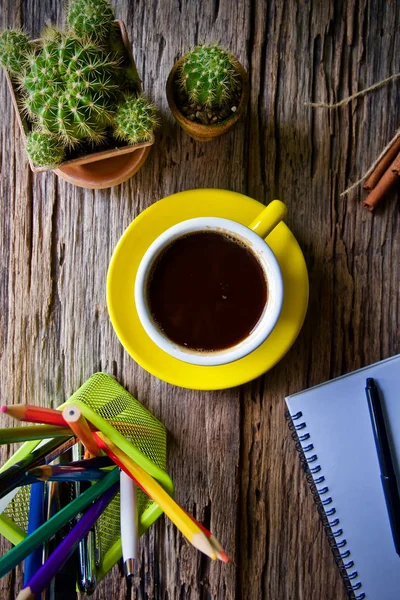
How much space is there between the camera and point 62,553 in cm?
76

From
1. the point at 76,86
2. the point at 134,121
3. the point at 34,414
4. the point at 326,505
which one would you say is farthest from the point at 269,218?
the point at 326,505

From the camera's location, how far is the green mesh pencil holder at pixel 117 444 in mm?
843

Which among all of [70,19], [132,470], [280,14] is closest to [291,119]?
[280,14]

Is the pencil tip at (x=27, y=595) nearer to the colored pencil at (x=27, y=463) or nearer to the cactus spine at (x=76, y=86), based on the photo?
the colored pencil at (x=27, y=463)

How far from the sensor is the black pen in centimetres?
106

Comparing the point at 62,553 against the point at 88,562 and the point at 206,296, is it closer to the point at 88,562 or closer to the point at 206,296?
the point at 88,562

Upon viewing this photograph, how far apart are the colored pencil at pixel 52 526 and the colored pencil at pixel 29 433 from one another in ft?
0.36

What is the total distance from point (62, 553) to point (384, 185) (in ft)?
2.90

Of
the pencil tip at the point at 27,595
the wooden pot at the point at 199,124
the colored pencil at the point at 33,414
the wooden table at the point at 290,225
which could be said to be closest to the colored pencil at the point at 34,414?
the colored pencil at the point at 33,414

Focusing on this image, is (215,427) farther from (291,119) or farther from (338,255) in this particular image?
(291,119)

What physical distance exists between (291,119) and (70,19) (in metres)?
0.47

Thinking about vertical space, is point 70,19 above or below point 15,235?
above

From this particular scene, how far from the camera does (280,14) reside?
3.72ft

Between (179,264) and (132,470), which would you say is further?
(179,264)
